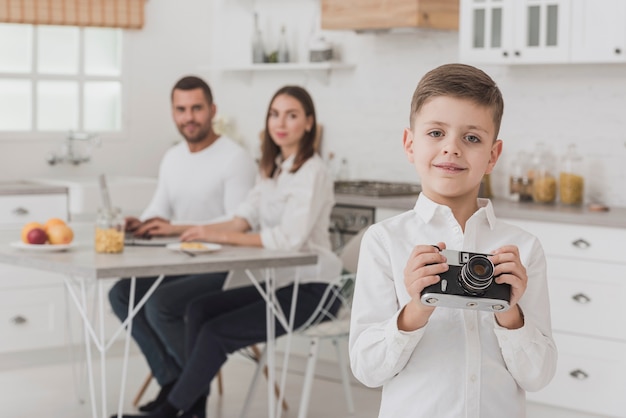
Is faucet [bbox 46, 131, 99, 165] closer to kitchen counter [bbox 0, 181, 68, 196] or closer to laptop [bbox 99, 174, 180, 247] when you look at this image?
Answer: kitchen counter [bbox 0, 181, 68, 196]

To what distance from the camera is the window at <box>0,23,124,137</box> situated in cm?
580

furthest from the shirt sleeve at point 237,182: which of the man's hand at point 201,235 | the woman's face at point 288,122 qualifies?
the man's hand at point 201,235

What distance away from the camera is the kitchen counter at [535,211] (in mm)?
4285

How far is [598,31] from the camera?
4.48 metres

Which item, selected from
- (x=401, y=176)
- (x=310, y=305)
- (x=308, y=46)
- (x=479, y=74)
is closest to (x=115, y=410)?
(x=310, y=305)

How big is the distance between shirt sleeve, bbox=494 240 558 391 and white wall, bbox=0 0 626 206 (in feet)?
10.0

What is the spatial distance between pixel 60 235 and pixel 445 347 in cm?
220

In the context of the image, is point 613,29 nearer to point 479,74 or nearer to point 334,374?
point 334,374

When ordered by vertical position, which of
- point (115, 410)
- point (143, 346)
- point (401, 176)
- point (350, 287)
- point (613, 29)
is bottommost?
point (115, 410)

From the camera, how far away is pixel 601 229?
14.0ft

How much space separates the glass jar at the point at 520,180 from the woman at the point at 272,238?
45.4 inches

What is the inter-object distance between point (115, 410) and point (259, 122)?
219 cm

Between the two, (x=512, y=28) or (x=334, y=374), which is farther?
(x=334, y=374)

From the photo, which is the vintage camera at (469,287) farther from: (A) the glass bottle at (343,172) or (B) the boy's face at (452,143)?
(A) the glass bottle at (343,172)
